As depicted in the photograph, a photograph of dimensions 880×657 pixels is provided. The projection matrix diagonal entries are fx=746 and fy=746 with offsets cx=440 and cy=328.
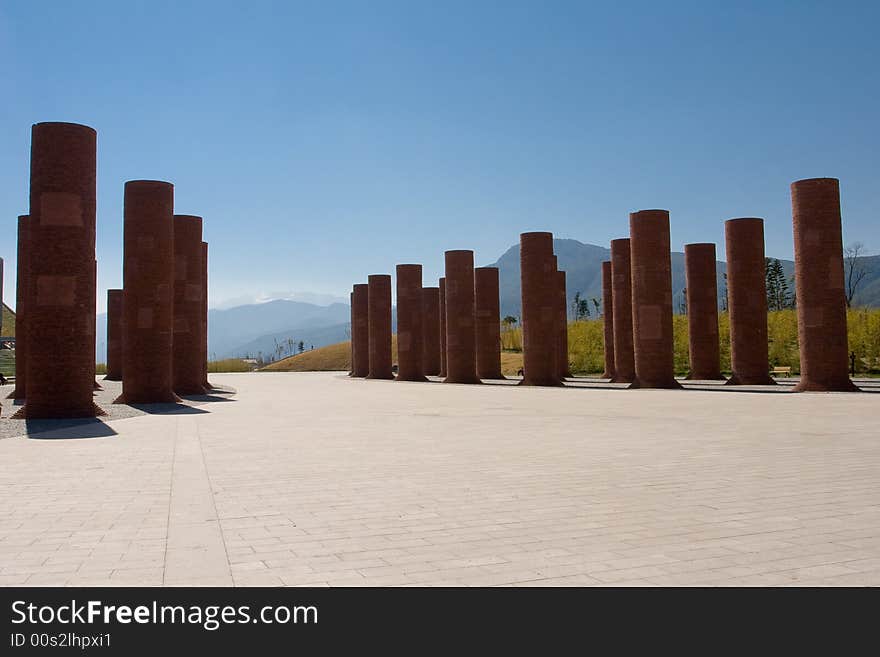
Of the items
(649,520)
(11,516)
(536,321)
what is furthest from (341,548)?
(536,321)

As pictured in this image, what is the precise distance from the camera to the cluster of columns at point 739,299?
20.3m

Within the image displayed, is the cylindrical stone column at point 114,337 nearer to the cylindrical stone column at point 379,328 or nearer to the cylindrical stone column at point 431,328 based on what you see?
the cylindrical stone column at point 379,328

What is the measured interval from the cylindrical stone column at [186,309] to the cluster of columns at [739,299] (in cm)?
1388

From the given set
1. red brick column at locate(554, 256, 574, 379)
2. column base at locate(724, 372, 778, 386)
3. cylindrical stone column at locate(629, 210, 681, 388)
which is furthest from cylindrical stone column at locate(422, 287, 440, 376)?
column base at locate(724, 372, 778, 386)

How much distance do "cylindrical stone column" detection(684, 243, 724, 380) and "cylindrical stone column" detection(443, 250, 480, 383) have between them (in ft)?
27.5

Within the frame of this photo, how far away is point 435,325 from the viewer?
4112cm

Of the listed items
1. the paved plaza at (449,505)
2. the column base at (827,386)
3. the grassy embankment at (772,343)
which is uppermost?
the grassy embankment at (772,343)

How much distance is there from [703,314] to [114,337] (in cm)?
2676

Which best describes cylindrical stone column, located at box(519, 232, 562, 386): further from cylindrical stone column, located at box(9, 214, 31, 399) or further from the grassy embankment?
cylindrical stone column, located at box(9, 214, 31, 399)

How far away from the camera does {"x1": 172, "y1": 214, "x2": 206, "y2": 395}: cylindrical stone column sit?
76.9 feet

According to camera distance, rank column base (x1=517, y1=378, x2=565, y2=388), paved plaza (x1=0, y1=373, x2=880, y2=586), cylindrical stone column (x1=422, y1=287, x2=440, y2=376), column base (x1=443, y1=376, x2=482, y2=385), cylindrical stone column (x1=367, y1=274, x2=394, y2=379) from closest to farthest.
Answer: paved plaza (x1=0, y1=373, x2=880, y2=586) < column base (x1=517, y1=378, x2=565, y2=388) < column base (x1=443, y1=376, x2=482, y2=385) < cylindrical stone column (x1=367, y1=274, x2=394, y2=379) < cylindrical stone column (x1=422, y1=287, x2=440, y2=376)

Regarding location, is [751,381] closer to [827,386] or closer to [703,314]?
[703,314]

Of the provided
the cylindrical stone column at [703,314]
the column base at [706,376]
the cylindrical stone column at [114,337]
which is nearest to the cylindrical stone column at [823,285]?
the cylindrical stone column at [703,314]

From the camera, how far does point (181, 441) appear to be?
1045 cm
